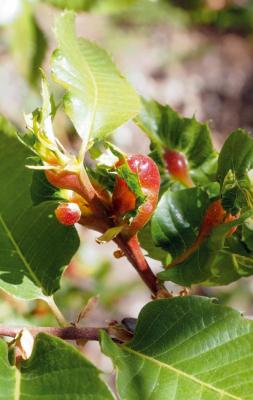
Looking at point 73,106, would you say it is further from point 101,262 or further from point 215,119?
point 215,119

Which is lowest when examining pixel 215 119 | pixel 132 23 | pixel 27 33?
pixel 215 119

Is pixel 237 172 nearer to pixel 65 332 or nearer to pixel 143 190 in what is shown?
pixel 143 190

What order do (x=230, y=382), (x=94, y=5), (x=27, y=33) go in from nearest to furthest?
(x=230, y=382)
(x=94, y=5)
(x=27, y=33)

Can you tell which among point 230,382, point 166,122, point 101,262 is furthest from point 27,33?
point 230,382

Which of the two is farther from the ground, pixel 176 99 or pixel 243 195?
pixel 243 195

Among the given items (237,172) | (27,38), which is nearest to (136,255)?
(237,172)

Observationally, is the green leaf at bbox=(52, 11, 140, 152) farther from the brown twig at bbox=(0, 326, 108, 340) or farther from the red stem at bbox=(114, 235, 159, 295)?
the brown twig at bbox=(0, 326, 108, 340)
